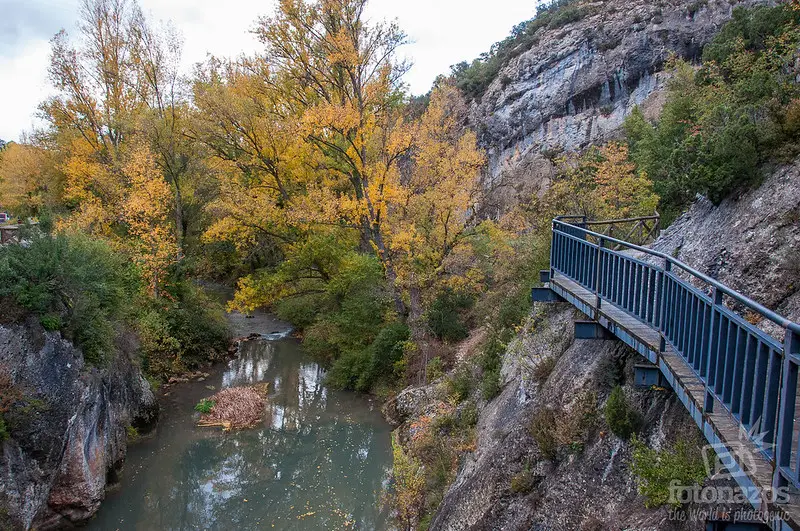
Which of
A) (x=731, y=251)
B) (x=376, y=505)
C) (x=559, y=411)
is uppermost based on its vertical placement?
(x=731, y=251)

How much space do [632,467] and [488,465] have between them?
9.78ft

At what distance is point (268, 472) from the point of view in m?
13.4

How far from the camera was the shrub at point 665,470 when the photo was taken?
4.50m

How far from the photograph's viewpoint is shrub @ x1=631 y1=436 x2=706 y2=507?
4.50m

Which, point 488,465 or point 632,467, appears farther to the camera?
point 488,465

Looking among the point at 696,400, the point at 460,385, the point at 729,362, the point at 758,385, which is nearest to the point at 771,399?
the point at 758,385

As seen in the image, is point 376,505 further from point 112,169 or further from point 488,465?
point 112,169

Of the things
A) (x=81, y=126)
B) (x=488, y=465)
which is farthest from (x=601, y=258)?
(x=81, y=126)

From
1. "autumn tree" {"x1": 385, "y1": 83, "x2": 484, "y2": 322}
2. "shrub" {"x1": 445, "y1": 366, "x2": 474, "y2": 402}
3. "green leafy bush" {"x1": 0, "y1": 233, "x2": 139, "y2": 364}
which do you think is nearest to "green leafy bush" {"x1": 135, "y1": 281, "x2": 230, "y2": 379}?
"green leafy bush" {"x1": 0, "y1": 233, "x2": 139, "y2": 364}

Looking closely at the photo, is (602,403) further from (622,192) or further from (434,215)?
(434,215)

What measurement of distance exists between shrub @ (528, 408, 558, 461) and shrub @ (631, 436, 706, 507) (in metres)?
1.60

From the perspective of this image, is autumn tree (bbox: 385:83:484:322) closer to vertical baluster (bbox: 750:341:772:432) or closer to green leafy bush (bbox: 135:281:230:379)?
green leafy bush (bbox: 135:281:230:379)

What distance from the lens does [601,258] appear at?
6453 millimetres

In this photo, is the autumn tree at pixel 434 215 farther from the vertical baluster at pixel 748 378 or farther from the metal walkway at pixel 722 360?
the vertical baluster at pixel 748 378
